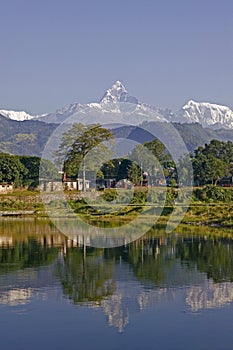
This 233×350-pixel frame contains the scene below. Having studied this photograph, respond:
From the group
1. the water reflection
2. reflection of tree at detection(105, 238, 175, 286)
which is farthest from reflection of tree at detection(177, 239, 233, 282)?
reflection of tree at detection(105, 238, 175, 286)

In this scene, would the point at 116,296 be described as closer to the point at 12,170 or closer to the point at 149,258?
the point at 149,258

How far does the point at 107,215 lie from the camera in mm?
56125

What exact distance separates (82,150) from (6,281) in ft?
171

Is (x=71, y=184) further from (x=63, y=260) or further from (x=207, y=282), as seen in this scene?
(x=207, y=282)

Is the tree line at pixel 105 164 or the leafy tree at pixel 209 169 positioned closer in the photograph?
the tree line at pixel 105 164

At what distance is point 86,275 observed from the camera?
27.4 metres

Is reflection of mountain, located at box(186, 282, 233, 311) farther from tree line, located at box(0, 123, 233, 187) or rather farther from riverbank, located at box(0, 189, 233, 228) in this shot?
tree line, located at box(0, 123, 233, 187)

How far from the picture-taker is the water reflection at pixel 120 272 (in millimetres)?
22609

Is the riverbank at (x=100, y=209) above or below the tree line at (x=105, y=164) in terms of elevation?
below

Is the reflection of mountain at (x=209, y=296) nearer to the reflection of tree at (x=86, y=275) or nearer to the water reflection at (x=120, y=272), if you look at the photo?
the water reflection at (x=120, y=272)

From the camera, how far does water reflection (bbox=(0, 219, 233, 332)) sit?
22.6m

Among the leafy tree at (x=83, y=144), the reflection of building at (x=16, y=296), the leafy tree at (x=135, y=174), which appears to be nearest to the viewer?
the reflection of building at (x=16, y=296)

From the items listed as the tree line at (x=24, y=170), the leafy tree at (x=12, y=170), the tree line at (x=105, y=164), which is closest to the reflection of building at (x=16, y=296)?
the tree line at (x=105, y=164)

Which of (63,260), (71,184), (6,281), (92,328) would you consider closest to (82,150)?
(71,184)
